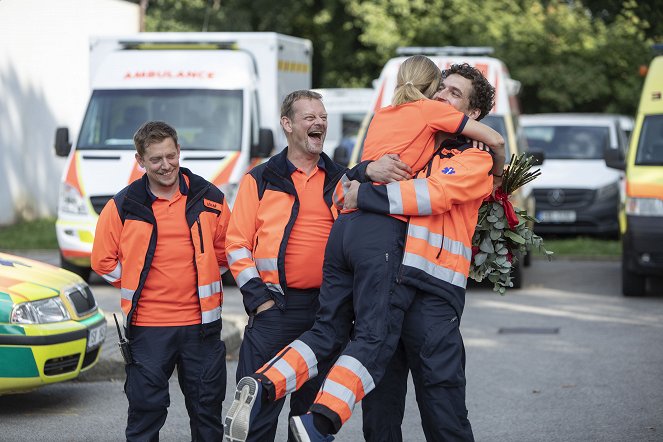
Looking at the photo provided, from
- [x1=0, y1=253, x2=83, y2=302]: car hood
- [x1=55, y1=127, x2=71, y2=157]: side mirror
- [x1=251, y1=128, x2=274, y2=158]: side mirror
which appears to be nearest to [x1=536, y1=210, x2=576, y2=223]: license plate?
[x1=251, y1=128, x2=274, y2=158]: side mirror

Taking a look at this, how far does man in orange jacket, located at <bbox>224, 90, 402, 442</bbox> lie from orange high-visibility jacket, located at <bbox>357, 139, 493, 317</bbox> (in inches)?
20.4

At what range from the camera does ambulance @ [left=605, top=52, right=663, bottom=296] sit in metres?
13.1

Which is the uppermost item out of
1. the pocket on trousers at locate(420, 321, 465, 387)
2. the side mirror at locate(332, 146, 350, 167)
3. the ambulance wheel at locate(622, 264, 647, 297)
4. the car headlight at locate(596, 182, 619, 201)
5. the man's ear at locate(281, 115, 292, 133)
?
the man's ear at locate(281, 115, 292, 133)

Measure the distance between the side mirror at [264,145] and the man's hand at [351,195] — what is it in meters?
8.71

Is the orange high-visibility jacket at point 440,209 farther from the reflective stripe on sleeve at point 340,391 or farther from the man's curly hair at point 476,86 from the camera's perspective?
the reflective stripe on sleeve at point 340,391

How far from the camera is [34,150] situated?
24844mm

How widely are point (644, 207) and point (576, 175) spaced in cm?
689

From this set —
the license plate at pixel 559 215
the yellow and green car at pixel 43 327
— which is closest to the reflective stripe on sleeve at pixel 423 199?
the yellow and green car at pixel 43 327

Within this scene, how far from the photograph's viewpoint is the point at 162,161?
19.7ft

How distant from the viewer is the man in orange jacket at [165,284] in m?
6.00

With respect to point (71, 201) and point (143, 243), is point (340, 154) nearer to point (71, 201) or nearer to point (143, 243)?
point (71, 201)

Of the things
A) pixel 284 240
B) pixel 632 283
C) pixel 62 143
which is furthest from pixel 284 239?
pixel 62 143

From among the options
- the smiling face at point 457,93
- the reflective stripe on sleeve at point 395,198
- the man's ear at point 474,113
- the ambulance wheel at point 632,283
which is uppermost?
the smiling face at point 457,93

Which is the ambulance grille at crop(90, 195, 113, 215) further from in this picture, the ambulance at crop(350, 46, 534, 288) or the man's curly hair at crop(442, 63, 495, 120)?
the man's curly hair at crop(442, 63, 495, 120)
